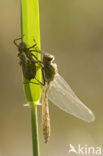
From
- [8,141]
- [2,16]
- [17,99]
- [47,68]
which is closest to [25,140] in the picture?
[8,141]

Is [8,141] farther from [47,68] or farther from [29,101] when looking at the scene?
[29,101]

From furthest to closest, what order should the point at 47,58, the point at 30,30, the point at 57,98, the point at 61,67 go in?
1. the point at 61,67
2. the point at 57,98
3. the point at 47,58
4. the point at 30,30

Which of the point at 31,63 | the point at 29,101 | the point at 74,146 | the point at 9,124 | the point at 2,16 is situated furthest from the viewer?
the point at 2,16

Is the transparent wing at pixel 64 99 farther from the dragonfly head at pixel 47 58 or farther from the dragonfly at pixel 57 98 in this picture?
the dragonfly head at pixel 47 58

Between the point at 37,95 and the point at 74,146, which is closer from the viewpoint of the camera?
the point at 37,95

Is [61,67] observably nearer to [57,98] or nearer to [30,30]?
[57,98]

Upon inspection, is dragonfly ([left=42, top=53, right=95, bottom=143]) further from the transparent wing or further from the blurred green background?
the blurred green background

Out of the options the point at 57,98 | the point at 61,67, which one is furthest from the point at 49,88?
the point at 61,67
